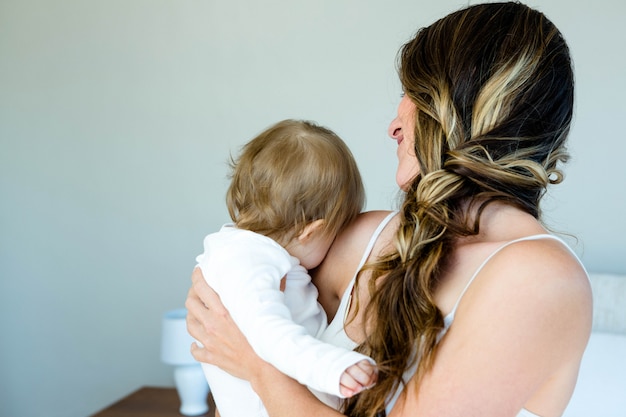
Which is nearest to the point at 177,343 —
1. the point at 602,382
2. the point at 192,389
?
the point at 192,389

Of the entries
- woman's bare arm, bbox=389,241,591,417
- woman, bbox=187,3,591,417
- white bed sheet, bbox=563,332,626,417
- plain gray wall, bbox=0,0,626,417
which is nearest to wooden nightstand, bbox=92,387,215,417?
plain gray wall, bbox=0,0,626,417

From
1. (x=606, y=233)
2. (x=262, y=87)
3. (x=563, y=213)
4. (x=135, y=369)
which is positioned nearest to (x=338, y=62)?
(x=262, y=87)

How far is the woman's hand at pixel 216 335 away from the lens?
44.8 inches

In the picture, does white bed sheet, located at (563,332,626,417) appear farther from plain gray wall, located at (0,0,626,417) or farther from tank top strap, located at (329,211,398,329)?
tank top strap, located at (329,211,398,329)

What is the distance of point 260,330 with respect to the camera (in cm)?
107

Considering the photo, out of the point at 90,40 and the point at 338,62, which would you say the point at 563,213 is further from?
the point at 90,40

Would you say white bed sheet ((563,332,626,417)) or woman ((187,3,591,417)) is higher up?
woman ((187,3,591,417))

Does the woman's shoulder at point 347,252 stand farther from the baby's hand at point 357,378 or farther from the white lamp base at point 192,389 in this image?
the white lamp base at point 192,389

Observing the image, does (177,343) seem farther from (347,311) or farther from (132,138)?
(347,311)

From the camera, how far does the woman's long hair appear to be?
3.41 feet

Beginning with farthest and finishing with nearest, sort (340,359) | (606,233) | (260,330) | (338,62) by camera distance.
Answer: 1. (338,62)
2. (606,233)
3. (260,330)
4. (340,359)

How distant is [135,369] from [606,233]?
2108 mm

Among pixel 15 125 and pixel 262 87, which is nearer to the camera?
pixel 262 87

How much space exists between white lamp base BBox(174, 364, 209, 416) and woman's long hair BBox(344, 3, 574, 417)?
154cm
